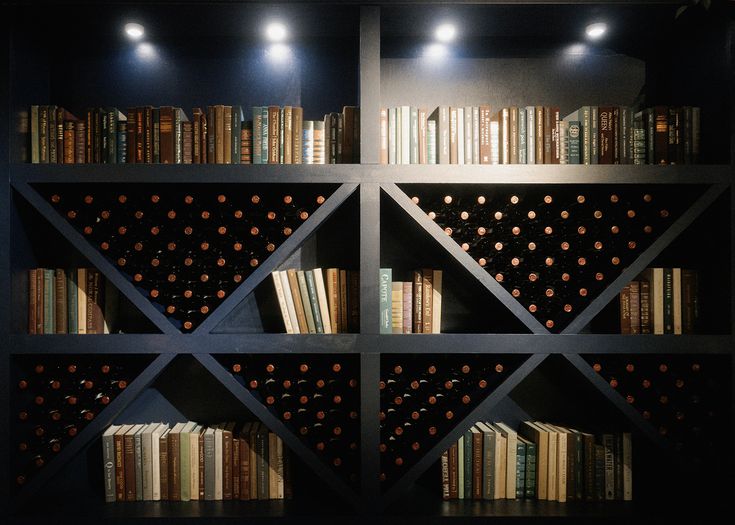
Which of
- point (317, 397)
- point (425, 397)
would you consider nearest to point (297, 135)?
point (317, 397)

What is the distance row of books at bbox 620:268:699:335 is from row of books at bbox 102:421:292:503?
141cm

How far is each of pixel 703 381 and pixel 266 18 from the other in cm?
214

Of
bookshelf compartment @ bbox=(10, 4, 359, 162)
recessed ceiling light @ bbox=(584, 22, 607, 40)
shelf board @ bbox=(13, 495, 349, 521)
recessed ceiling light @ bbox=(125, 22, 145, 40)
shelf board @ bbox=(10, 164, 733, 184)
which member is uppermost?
recessed ceiling light @ bbox=(125, 22, 145, 40)

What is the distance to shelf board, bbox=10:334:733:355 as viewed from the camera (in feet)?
5.45

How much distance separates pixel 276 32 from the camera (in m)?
1.94

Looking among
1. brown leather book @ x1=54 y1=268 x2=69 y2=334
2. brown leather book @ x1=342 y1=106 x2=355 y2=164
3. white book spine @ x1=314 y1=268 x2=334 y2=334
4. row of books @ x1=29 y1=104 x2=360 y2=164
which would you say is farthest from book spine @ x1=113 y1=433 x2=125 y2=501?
brown leather book @ x1=342 y1=106 x2=355 y2=164

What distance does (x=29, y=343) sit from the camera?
5.44 feet

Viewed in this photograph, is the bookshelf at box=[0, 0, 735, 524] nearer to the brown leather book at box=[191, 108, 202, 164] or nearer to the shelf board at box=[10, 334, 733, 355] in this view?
the shelf board at box=[10, 334, 733, 355]

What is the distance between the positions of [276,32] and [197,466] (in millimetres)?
1742

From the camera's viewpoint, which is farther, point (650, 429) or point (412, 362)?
point (412, 362)

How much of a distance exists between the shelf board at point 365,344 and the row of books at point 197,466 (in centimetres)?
38

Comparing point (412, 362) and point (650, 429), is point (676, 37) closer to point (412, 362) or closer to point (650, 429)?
point (650, 429)

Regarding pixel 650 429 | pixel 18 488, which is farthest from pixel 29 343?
pixel 650 429

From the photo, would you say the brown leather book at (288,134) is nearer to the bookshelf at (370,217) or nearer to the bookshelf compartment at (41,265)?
the bookshelf at (370,217)
